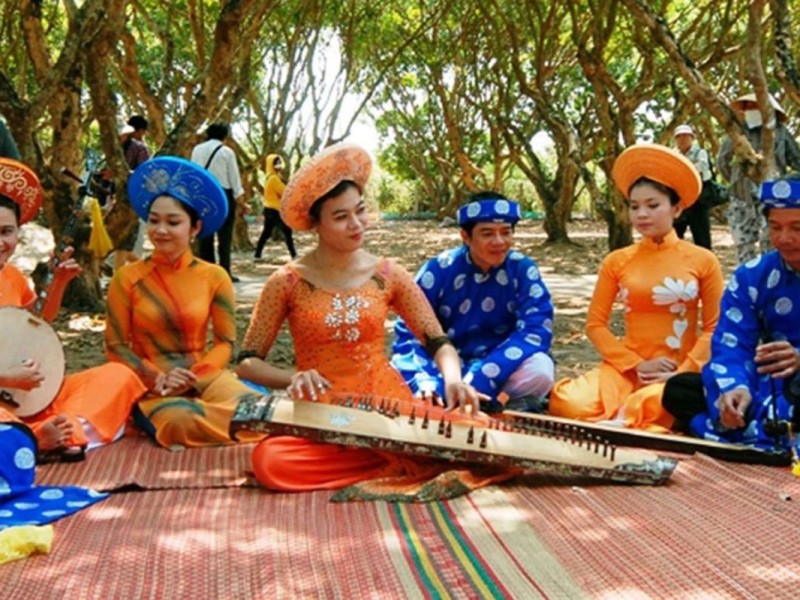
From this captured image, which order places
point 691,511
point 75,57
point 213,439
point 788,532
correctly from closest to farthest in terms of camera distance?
point 788,532, point 691,511, point 213,439, point 75,57

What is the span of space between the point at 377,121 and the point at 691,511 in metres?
37.1

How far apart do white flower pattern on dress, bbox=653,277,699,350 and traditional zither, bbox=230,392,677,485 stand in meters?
1.31

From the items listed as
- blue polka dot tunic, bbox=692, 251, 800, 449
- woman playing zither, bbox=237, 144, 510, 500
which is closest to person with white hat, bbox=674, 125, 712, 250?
blue polka dot tunic, bbox=692, 251, 800, 449

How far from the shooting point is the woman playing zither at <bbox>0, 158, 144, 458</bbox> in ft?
14.0

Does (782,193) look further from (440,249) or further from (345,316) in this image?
(440,249)

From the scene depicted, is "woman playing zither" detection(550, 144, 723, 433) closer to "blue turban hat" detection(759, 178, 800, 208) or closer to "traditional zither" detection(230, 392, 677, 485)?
"blue turban hat" detection(759, 178, 800, 208)

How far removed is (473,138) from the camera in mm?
31562

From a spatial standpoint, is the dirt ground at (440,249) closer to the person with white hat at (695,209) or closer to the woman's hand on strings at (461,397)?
the person with white hat at (695,209)

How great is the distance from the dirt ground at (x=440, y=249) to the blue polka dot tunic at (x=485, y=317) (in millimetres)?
1798

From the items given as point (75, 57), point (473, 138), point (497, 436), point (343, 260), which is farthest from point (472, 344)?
point (473, 138)

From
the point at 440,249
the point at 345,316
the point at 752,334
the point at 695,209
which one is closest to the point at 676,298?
the point at 752,334

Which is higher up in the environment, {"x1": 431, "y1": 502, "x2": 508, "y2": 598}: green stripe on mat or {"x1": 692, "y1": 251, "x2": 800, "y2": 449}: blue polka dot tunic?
{"x1": 692, "y1": 251, "x2": 800, "y2": 449}: blue polka dot tunic

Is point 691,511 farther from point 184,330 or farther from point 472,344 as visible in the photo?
point 184,330

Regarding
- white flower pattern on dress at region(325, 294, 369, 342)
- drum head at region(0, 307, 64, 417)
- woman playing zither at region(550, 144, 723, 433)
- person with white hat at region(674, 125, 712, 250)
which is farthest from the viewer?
person with white hat at region(674, 125, 712, 250)
